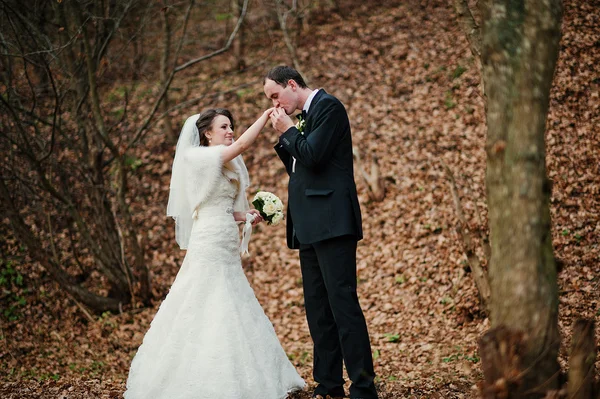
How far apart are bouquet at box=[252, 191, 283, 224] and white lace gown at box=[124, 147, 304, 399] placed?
0.80 ft

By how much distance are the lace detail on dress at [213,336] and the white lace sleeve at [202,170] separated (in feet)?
0.21

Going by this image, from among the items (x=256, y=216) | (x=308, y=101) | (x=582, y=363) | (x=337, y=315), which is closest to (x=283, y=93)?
(x=308, y=101)

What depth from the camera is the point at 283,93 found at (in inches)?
183

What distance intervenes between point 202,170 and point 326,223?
124 cm

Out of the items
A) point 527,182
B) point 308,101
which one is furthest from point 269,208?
point 527,182

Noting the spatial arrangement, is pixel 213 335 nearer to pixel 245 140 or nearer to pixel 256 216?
pixel 256 216

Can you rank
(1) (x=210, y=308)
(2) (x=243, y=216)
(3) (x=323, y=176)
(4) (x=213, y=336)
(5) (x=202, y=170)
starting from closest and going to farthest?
(3) (x=323, y=176)
(4) (x=213, y=336)
(1) (x=210, y=308)
(5) (x=202, y=170)
(2) (x=243, y=216)

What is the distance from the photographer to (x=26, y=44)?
27.2 feet

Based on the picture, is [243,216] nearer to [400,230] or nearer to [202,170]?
[202,170]

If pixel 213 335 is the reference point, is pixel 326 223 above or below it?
above

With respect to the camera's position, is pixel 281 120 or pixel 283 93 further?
pixel 283 93

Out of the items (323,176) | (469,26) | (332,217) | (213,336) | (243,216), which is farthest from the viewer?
(469,26)

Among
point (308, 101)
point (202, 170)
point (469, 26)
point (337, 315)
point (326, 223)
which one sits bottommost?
point (337, 315)

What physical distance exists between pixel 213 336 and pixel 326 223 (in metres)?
1.29
